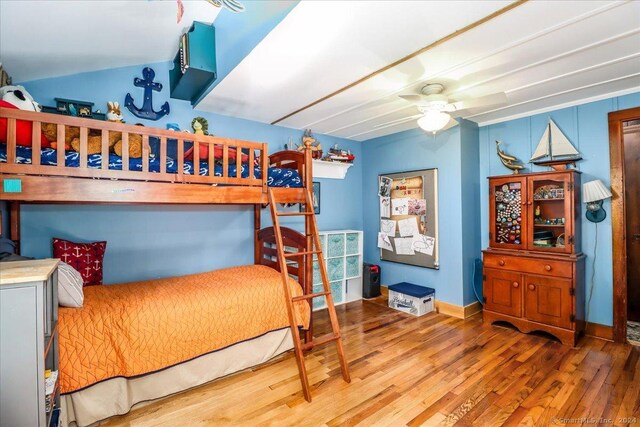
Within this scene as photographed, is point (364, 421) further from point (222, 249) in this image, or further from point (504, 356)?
point (222, 249)

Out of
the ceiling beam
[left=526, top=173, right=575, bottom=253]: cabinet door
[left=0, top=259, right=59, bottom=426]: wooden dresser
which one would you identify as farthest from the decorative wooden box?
[left=526, top=173, right=575, bottom=253]: cabinet door

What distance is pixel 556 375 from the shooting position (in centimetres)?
234

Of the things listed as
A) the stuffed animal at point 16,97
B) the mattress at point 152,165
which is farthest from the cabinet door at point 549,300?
the stuffed animal at point 16,97

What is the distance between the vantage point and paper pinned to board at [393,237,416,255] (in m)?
4.09

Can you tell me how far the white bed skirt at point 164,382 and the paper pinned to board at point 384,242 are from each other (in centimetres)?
219

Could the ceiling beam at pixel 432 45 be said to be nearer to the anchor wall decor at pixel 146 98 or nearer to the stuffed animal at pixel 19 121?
the anchor wall decor at pixel 146 98

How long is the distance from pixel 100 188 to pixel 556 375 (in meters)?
3.56

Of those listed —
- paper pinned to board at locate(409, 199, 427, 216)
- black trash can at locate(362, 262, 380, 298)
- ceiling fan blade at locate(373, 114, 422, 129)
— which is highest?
ceiling fan blade at locate(373, 114, 422, 129)

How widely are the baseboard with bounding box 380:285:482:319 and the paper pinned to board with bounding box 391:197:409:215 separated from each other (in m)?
1.24

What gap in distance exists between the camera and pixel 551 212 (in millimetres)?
3264

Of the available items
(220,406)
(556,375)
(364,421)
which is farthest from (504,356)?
(220,406)

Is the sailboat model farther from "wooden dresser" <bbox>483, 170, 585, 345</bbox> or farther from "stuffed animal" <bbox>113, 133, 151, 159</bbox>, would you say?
"stuffed animal" <bbox>113, 133, 151, 159</bbox>

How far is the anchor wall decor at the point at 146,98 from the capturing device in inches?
113

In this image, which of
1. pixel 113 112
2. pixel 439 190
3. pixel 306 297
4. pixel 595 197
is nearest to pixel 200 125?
pixel 113 112
